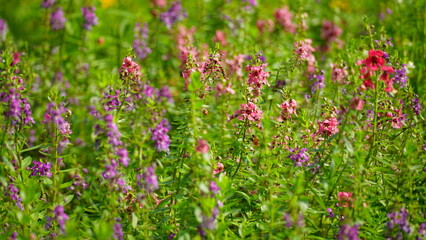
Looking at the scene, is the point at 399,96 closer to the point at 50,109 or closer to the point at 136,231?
the point at 136,231

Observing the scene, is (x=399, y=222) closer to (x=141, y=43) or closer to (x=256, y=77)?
(x=256, y=77)

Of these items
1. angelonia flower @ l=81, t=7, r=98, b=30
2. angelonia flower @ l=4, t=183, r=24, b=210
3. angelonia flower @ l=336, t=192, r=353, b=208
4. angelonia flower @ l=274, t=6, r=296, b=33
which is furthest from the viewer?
angelonia flower @ l=274, t=6, r=296, b=33

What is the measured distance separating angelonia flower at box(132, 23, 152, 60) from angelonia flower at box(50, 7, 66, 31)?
767 millimetres

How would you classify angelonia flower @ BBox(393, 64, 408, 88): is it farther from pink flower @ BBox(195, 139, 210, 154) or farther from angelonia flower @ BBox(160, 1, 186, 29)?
angelonia flower @ BBox(160, 1, 186, 29)

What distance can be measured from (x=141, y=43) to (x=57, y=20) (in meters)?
0.91

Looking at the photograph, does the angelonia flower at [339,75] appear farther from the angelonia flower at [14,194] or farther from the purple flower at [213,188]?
the angelonia flower at [14,194]

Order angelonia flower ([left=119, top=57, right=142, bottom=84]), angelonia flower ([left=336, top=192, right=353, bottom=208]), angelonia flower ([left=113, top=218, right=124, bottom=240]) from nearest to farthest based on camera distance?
angelonia flower ([left=113, top=218, right=124, bottom=240])
angelonia flower ([left=336, top=192, right=353, bottom=208])
angelonia flower ([left=119, top=57, right=142, bottom=84])

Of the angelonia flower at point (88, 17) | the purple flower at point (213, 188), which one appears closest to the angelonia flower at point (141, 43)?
the angelonia flower at point (88, 17)

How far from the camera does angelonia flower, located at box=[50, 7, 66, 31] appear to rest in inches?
218

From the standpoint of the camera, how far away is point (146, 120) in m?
2.82

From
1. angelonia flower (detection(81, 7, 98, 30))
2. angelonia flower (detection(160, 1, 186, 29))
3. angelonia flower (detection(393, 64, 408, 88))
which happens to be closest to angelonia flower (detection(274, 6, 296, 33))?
angelonia flower (detection(160, 1, 186, 29))

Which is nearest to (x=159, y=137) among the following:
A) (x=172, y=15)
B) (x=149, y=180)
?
(x=149, y=180)

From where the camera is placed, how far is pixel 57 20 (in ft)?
18.3

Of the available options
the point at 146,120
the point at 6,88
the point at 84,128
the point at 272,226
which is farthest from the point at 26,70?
the point at 272,226
